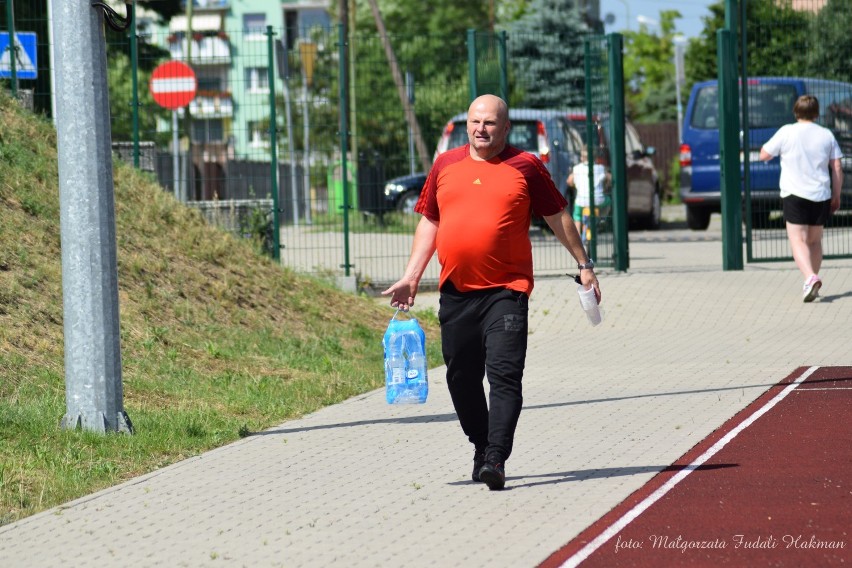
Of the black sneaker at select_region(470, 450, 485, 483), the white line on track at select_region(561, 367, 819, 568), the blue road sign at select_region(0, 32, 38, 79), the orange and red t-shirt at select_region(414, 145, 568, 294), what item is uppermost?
the blue road sign at select_region(0, 32, 38, 79)

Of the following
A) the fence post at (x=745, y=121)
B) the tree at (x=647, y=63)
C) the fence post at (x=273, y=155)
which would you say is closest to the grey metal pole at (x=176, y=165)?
the fence post at (x=273, y=155)

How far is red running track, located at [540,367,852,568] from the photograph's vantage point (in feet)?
18.3

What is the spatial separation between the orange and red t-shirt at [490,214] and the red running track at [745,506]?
1.22 meters

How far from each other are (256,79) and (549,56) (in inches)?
471

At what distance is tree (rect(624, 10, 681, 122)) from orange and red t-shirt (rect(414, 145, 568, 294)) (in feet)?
206

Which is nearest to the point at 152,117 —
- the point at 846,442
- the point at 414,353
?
the point at 414,353

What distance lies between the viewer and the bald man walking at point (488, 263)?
6.95 meters

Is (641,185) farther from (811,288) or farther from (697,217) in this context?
(811,288)

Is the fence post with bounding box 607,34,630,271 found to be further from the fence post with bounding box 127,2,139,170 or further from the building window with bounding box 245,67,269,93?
the fence post with bounding box 127,2,139,170

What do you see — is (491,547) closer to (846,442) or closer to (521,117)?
(846,442)

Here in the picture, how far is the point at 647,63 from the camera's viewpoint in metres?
73.9

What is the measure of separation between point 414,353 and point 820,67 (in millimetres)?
11017

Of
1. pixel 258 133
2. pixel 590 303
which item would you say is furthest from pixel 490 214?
pixel 258 133

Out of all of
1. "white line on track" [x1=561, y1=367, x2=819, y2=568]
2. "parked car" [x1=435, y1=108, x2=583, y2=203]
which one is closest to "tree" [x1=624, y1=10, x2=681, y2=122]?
"parked car" [x1=435, y1=108, x2=583, y2=203]
